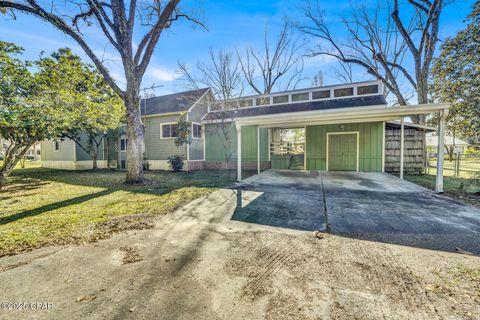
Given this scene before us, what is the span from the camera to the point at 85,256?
8.91 ft

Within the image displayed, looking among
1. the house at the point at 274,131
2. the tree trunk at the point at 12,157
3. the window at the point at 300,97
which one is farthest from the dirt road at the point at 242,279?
the window at the point at 300,97

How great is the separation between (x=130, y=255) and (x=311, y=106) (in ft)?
38.0

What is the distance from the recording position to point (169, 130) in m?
13.4

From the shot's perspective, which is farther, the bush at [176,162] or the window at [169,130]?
the window at [169,130]

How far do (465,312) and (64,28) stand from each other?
11.5 meters

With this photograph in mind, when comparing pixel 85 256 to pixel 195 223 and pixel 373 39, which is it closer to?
pixel 195 223

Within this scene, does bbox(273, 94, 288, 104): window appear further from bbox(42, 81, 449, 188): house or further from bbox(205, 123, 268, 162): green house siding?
bbox(205, 123, 268, 162): green house siding

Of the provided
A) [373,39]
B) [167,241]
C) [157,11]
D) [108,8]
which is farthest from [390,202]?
[373,39]

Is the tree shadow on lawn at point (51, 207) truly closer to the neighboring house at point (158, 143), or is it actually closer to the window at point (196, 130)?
the neighboring house at point (158, 143)

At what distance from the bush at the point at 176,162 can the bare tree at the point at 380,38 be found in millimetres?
13986

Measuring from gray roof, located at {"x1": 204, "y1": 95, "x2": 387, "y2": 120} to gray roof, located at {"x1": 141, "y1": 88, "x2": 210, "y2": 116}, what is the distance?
5.17ft

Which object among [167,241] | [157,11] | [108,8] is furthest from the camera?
[157,11]

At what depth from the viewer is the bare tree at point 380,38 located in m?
13.4

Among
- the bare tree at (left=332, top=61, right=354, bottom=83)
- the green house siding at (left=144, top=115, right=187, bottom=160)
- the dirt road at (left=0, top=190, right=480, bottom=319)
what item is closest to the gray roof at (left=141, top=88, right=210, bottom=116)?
the green house siding at (left=144, top=115, right=187, bottom=160)
